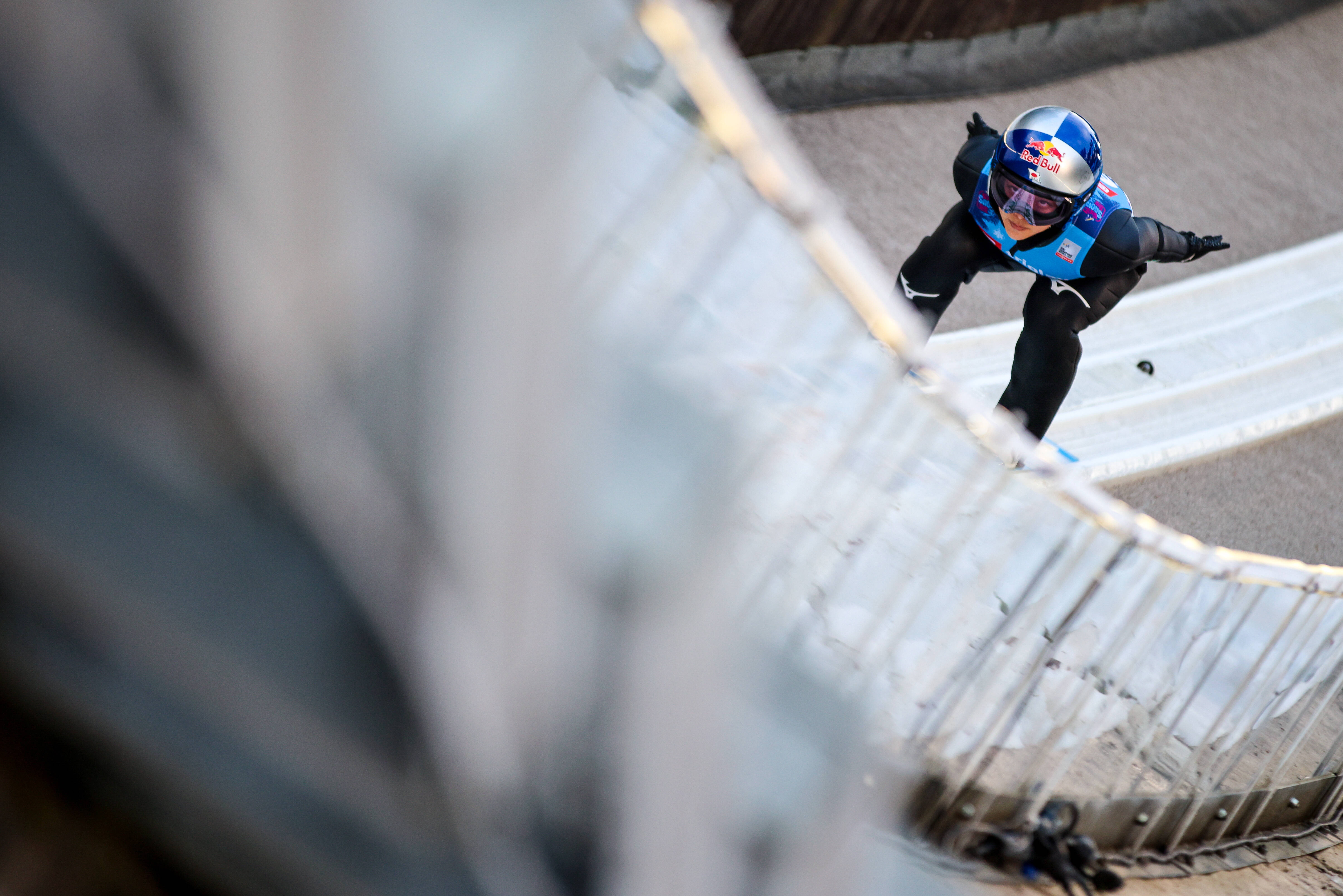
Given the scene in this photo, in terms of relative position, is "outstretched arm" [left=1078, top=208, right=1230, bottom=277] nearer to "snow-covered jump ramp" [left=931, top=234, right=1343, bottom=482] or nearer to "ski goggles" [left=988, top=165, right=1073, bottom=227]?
"ski goggles" [left=988, top=165, right=1073, bottom=227]

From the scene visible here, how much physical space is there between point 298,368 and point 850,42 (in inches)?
223

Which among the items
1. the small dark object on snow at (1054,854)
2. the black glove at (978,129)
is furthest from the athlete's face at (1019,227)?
the small dark object on snow at (1054,854)

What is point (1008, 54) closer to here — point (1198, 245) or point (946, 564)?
point (1198, 245)

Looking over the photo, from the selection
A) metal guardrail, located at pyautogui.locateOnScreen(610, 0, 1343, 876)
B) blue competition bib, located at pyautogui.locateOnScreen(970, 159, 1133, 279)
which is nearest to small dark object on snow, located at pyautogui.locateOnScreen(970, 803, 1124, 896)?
metal guardrail, located at pyautogui.locateOnScreen(610, 0, 1343, 876)

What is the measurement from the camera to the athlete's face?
349 cm

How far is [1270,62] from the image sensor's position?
7707 millimetres

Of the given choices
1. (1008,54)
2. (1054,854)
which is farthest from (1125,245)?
(1008,54)

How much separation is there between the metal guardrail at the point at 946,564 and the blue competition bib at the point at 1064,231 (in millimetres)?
1207

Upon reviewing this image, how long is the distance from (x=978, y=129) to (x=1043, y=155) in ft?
1.70

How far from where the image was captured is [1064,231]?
3561mm

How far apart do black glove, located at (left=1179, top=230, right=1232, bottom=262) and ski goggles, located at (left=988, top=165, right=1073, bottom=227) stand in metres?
0.57

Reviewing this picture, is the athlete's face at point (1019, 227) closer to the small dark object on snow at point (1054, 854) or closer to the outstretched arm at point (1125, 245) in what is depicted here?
the outstretched arm at point (1125, 245)

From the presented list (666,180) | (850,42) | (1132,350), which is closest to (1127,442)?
(1132,350)

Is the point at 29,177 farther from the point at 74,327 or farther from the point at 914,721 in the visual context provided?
the point at 914,721
